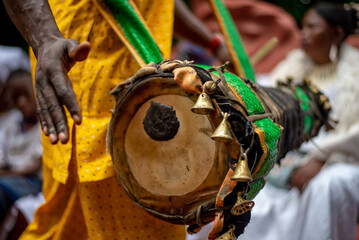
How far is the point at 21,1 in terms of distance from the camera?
1.00 m

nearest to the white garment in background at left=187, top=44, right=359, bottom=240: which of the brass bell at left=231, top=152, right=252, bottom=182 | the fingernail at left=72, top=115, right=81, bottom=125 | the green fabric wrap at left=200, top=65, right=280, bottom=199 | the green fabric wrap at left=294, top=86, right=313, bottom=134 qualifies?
the green fabric wrap at left=294, top=86, right=313, bottom=134

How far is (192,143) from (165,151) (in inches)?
3.2

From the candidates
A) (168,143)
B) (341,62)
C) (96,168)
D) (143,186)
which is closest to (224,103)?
(168,143)

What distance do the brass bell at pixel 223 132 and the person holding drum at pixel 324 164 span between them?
133cm

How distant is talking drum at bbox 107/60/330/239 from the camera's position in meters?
0.91

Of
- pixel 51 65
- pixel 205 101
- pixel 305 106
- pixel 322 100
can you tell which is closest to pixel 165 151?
pixel 205 101

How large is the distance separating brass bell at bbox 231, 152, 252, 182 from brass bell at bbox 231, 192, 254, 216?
0.23ft

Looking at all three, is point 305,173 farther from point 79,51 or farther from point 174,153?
point 79,51

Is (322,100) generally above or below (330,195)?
above

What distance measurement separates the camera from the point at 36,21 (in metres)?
0.99

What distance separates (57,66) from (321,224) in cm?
190

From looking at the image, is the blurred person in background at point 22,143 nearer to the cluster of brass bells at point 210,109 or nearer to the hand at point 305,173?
the hand at point 305,173

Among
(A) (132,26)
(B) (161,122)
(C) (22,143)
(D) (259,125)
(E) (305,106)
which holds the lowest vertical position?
(C) (22,143)

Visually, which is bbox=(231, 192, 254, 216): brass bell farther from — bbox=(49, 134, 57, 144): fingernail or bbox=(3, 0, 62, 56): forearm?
bbox=(3, 0, 62, 56): forearm
